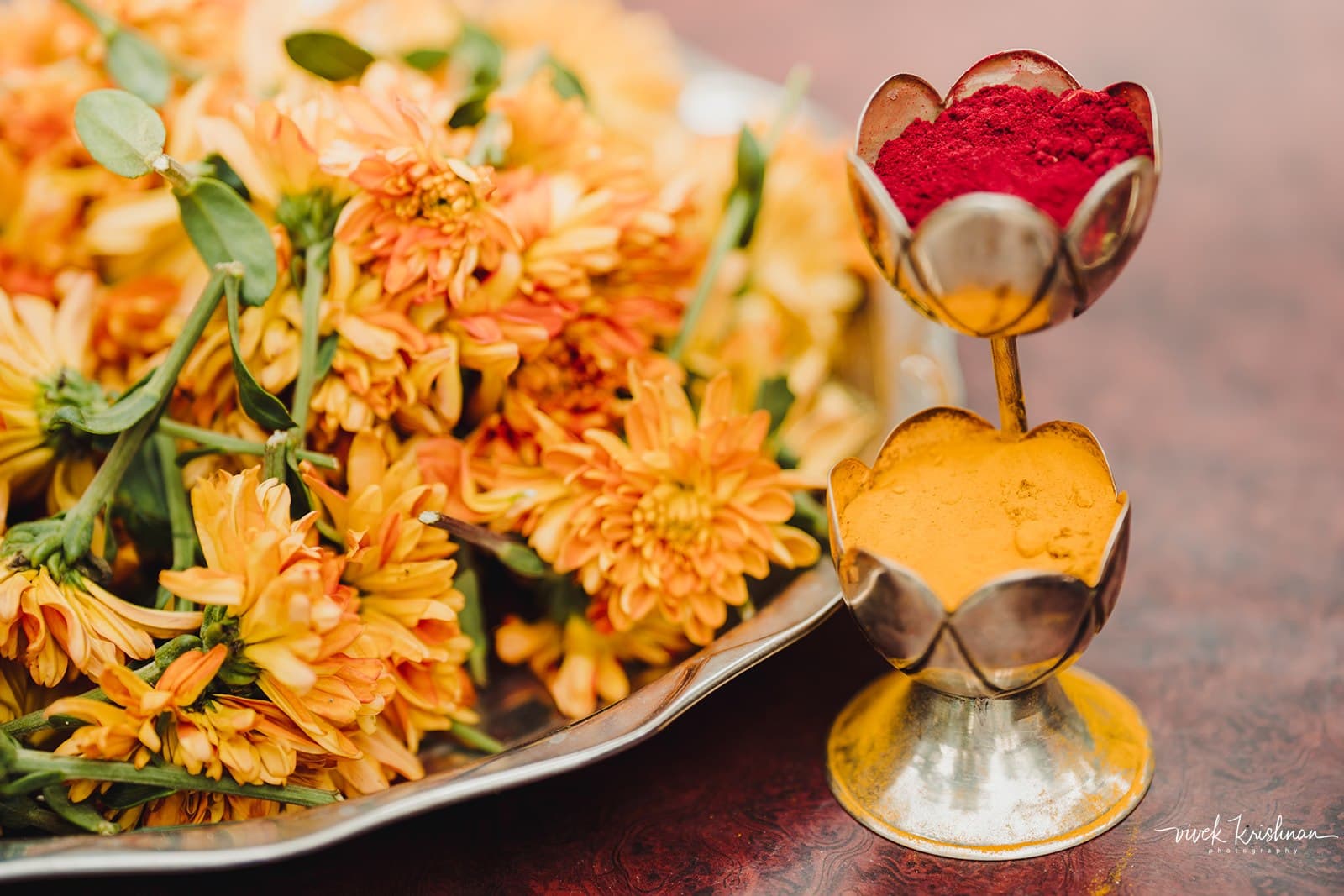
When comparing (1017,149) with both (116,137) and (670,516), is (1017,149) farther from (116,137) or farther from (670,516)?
(116,137)

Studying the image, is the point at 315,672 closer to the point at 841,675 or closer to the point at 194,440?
the point at 194,440

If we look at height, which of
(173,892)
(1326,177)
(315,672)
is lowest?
(173,892)

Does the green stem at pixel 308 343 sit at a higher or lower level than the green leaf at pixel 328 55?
lower

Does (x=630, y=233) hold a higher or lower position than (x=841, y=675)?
higher

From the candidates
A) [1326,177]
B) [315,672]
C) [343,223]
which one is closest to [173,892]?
[315,672]

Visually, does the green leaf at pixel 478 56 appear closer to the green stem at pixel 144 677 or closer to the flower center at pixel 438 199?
the flower center at pixel 438 199

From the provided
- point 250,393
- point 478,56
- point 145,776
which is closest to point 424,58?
point 478,56

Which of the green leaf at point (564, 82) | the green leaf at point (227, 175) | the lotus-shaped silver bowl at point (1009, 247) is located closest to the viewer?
the lotus-shaped silver bowl at point (1009, 247)

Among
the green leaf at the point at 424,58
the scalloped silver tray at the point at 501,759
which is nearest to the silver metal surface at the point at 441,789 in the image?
the scalloped silver tray at the point at 501,759

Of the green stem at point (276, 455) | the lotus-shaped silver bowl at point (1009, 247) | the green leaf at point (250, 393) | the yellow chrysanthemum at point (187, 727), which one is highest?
the lotus-shaped silver bowl at point (1009, 247)
